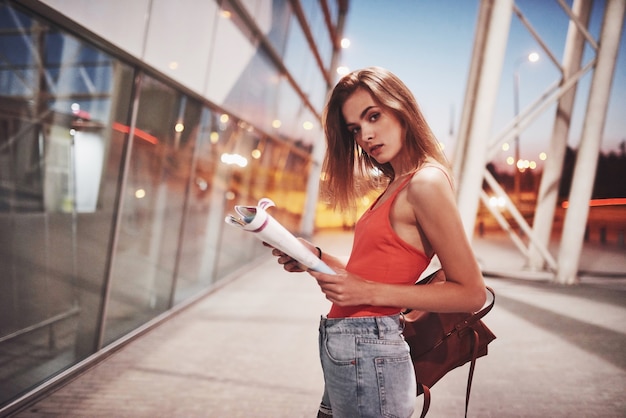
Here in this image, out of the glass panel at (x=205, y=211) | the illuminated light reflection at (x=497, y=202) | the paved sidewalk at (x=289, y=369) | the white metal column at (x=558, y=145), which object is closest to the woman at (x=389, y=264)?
the paved sidewalk at (x=289, y=369)

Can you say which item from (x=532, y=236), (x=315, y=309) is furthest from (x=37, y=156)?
(x=532, y=236)

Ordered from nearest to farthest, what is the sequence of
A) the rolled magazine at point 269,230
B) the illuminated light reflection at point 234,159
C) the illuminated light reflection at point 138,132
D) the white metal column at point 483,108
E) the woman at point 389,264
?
the rolled magazine at point 269,230
the woman at point 389,264
the illuminated light reflection at point 138,132
the white metal column at point 483,108
the illuminated light reflection at point 234,159

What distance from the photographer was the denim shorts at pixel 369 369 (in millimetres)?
1071

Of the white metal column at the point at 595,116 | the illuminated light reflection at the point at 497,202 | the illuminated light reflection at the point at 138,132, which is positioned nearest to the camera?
the illuminated light reflection at the point at 138,132

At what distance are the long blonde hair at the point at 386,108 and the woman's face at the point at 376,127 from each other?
2 cm

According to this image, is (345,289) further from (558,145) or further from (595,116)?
(558,145)

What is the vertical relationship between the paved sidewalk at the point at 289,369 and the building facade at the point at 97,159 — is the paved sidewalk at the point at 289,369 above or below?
below

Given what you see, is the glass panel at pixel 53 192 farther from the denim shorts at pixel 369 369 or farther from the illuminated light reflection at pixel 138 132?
the denim shorts at pixel 369 369

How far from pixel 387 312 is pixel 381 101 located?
2.28ft

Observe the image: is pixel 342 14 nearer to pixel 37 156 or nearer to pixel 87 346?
pixel 37 156

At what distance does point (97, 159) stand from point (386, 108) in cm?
435

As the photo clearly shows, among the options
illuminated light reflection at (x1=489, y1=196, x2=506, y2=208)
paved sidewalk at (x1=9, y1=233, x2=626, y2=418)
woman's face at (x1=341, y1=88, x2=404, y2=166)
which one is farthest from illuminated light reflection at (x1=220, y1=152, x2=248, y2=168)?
woman's face at (x1=341, y1=88, x2=404, y2=166)

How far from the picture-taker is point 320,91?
17094 millimetres

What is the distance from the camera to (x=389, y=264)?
111 centimetres
